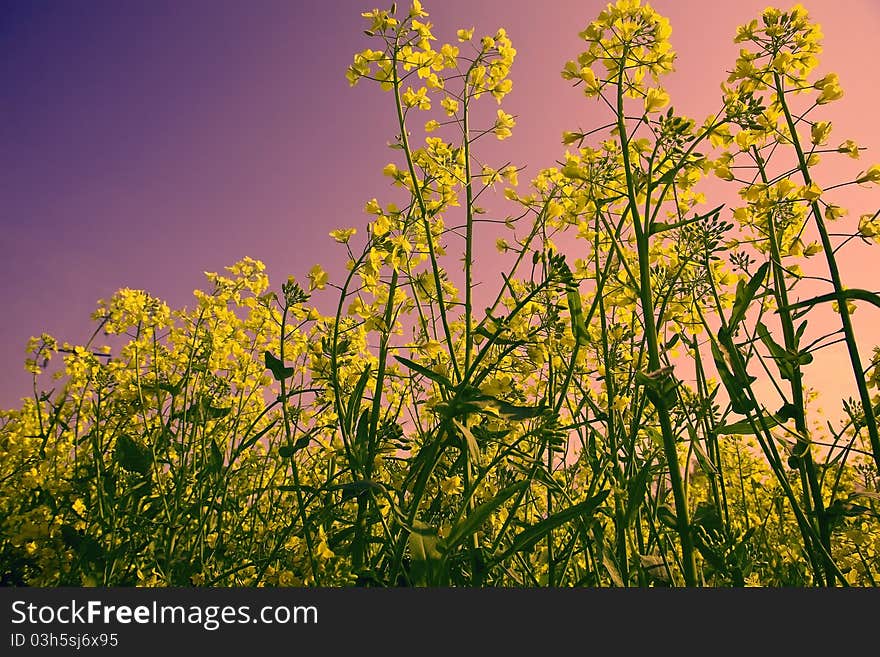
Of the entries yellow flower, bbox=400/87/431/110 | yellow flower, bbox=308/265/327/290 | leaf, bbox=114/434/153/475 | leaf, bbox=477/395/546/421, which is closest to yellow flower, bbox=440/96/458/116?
yellow flower, bbox=400/87/431/110

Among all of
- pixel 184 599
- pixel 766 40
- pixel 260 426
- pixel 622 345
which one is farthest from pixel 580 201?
pixel 260 426

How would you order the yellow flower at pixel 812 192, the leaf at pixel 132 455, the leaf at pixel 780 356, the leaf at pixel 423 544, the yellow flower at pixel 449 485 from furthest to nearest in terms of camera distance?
the leaf at pixel 132 455
the yellow flower at pixel 449 485
the yellow flower at pixel 812 192
the leaf at pixel 780 356
the leaf at pixel 423 544

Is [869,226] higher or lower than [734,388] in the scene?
higher

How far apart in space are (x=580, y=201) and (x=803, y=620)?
1330mm

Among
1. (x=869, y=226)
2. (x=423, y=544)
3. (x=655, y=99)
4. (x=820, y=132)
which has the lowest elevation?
(x=423, y=544)

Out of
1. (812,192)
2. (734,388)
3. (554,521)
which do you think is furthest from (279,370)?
(812,192)

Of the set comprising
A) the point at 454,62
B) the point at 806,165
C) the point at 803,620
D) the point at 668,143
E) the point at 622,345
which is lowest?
the point at 803,620

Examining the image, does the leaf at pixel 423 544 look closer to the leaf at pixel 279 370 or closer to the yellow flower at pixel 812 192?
the leaf at pixel 279 370

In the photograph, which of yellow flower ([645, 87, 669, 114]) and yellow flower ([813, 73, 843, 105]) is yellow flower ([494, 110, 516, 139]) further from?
yellow flower ([813, 73, 843, 105])

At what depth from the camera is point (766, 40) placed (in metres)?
1.94

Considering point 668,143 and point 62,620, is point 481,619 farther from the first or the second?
point 668,143

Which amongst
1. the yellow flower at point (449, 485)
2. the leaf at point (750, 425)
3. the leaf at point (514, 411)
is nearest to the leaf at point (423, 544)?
the leaf at point (514, 411)

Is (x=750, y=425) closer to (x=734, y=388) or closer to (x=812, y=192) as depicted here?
(x=734, y=388)

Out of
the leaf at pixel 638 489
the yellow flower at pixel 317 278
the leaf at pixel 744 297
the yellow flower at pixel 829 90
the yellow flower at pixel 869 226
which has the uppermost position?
the yellow flower at pixel 829 90
